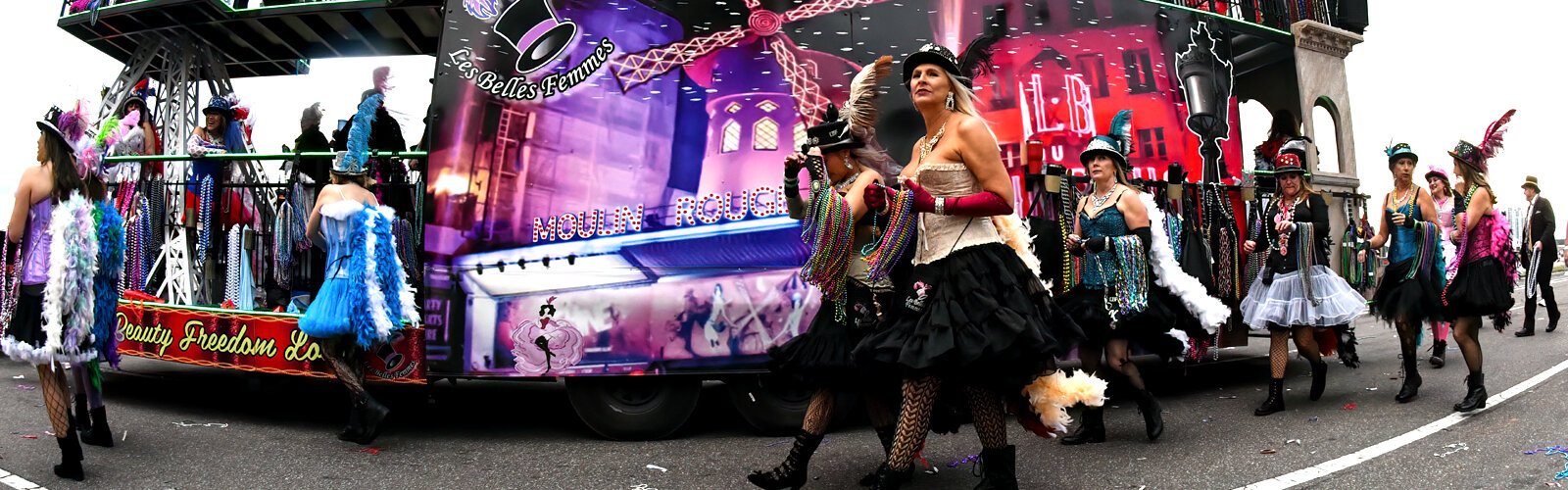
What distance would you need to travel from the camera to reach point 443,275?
5.42 m

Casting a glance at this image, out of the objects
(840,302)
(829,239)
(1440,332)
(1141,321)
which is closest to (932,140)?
(829,239)

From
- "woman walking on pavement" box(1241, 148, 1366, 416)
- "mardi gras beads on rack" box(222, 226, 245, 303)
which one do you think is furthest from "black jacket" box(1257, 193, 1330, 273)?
"mardi gras beads on rack" box(222, 226, 245, 303)

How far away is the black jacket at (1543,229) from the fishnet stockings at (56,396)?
13.6 meters

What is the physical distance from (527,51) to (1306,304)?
5292 mm

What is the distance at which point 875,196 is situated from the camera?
3857mm

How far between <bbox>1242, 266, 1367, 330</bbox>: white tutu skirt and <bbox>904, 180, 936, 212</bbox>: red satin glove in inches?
152

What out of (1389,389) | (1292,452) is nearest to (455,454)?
(1292,452)

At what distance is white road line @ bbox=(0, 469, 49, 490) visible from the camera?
4.36m


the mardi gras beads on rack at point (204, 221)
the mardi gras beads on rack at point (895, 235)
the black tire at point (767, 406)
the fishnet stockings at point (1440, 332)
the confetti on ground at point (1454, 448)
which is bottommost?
the confetti on ground at point (1454, 448)

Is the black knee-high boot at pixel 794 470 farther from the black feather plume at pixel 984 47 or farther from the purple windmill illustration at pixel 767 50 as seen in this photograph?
the black feather plume at pixel 984 47

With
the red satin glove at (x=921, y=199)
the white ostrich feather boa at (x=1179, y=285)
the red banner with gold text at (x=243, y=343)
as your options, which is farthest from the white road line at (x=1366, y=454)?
the red banner with gold text at (x=243, y=343)

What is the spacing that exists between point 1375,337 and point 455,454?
435 inches

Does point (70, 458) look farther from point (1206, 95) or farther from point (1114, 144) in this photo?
point (1206, 95)

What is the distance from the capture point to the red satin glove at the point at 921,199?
382 cm
